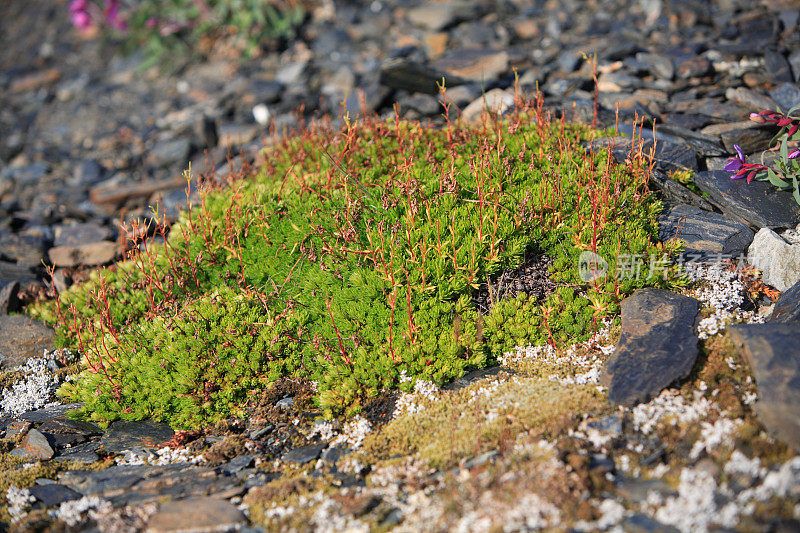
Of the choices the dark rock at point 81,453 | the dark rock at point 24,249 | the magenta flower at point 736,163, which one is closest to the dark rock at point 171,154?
the dark rock at point 24,249

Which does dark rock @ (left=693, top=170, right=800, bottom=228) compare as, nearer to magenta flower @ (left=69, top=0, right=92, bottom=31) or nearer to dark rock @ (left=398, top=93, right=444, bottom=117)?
dark rock @ (left=398, top=93, right=444, bottom=117)

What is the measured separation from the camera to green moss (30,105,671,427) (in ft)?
17.1

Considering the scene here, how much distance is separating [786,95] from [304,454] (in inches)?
282

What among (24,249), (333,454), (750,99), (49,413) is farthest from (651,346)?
(24,249)

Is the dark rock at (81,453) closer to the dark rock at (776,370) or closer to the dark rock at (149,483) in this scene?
the dark rock at (149,483)

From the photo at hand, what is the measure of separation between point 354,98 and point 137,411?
611 centimetres

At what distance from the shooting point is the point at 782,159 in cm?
570

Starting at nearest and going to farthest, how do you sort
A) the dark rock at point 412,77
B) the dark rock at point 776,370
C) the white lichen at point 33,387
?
the dark rock at point 776,370 → the white lichen at point 33,387 → the dark rock at point 412,77

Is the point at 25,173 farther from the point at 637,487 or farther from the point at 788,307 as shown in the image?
the point at 788,307

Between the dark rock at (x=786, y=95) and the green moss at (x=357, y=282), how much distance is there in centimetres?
267

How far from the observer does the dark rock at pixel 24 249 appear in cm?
775

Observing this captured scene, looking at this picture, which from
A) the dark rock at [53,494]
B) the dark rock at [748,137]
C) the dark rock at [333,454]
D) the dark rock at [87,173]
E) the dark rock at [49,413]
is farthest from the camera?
the dark rock at [87,173]

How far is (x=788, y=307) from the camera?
4.70 m

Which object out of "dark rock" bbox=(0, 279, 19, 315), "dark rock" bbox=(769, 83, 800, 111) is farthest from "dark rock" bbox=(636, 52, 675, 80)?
"dark rock" bbox=(0, 279, 19, 315)
